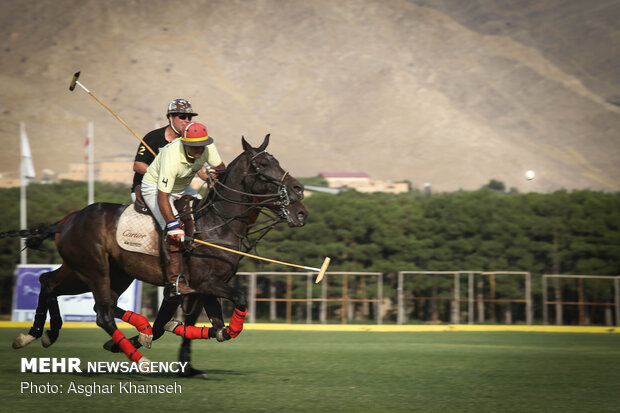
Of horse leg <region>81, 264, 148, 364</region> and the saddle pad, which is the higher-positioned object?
the saddle pad

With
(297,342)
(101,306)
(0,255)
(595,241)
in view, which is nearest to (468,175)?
(595,241)

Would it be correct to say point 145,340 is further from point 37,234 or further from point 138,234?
point 37,234

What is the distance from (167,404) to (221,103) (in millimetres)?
134714

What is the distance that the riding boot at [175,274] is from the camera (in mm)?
8383

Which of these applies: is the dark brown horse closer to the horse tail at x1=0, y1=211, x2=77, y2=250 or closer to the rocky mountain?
the horse tail at x1=0, y1=211, x2=77, y2=250

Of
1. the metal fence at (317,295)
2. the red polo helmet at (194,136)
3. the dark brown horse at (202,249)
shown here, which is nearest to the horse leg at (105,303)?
the dark brown horse at (202,249)

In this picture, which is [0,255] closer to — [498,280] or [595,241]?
[498,280]

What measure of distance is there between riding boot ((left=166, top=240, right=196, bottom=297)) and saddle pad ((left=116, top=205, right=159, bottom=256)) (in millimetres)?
208

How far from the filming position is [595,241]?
31156 mm

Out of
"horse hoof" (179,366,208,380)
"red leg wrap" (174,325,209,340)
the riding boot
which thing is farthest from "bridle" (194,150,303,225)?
"horse hoof" (179,366,208,380)

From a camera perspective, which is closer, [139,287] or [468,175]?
[139,287]

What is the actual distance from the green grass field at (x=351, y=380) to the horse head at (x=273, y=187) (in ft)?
5.86

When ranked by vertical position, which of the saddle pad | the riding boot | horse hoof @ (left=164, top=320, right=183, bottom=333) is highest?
the saddle pad

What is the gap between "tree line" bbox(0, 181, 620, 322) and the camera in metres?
31.2
